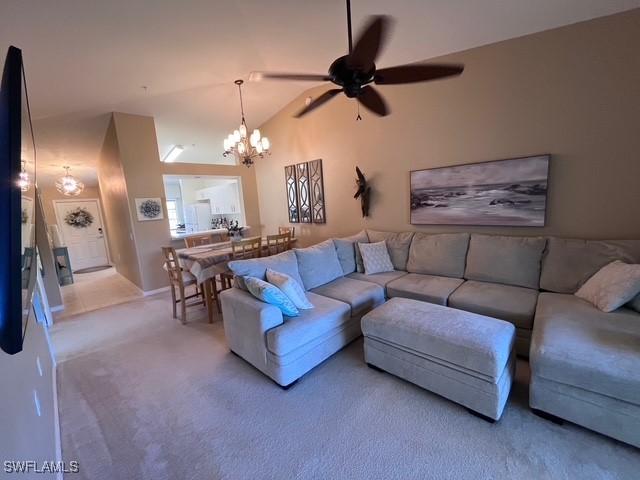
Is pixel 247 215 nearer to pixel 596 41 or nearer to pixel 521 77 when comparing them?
pixel 521 77

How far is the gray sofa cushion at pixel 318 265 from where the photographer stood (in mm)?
2986

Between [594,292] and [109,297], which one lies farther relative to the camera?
[109,297]

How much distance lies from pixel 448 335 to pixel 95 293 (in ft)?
20.3

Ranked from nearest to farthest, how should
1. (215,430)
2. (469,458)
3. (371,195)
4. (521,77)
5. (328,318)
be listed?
1. (469,458)
2. (215,430)
3. (328,318)
4. (521,77)
5. (371,195)

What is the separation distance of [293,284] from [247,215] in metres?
4.14

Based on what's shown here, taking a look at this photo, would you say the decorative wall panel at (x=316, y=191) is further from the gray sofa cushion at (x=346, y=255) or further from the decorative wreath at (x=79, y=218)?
the decorative wreath at (x=79, y=218)

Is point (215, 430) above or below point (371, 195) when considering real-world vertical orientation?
below

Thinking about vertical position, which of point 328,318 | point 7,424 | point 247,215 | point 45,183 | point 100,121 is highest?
point 100,121

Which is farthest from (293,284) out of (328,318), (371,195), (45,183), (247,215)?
(45,183)

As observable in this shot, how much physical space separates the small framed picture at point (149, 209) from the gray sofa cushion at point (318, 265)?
313cm

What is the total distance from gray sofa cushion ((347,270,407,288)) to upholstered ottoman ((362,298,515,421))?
876 mm

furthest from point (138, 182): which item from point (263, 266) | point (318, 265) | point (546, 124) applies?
point (546, 124)

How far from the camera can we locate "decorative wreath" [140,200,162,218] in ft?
15.0

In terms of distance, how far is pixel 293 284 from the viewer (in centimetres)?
238
